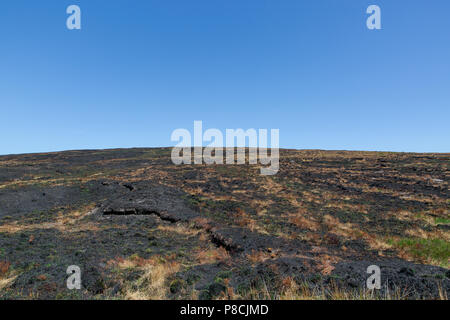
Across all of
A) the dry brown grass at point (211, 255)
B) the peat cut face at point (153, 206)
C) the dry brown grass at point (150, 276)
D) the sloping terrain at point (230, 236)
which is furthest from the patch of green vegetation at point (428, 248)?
the peat cut face at point (153, 206)

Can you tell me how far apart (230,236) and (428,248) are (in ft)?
32.6

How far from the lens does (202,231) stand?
13.7 m

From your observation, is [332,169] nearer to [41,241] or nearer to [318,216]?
[318,216]

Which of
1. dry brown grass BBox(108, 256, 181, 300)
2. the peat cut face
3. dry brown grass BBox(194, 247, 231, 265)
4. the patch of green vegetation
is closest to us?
dry brown grass BBox(108, 256, 181, 300)

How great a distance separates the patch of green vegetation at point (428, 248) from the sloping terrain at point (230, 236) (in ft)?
0.20

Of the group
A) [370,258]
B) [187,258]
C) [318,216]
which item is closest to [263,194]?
[318,216]

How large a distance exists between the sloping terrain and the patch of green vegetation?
0.20 ft

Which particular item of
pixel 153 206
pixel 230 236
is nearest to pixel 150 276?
pixel 230 236

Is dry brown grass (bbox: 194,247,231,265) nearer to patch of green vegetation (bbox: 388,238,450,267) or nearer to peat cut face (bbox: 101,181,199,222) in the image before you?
peat cut face (bbox: 101,181,199,222)

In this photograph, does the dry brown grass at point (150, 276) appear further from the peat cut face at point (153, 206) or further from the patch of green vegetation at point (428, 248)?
the patch of green vegetation at point (428, 248)

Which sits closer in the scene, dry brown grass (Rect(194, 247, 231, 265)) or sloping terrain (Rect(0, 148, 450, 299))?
sloping terrain (Rect(0, 148, 450, 299))

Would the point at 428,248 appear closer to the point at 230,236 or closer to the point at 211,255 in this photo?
the point at 230,236

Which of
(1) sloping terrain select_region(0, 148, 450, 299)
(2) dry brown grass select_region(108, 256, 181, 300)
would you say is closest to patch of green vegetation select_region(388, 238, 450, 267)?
(1) sloping terrain select_region(0, 148, 450, 299)

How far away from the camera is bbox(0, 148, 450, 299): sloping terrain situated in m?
6.40
